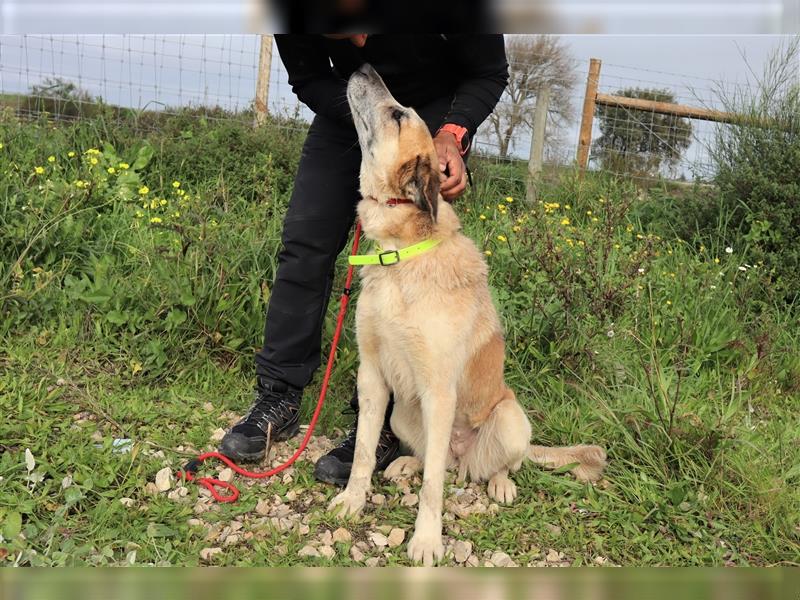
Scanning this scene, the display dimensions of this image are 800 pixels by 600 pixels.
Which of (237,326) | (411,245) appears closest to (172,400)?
(237,326)

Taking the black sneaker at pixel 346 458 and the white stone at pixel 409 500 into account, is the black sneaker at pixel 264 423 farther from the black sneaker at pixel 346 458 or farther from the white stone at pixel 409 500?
the white stone at pixel 409 500

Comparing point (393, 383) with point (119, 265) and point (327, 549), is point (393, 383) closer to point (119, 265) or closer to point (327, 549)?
point (327, 549)

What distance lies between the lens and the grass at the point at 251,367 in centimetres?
254

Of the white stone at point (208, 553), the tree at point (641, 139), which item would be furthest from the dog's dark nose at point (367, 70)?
the tree at point (641, 139)

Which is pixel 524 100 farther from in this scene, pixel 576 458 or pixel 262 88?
pixel 576 458

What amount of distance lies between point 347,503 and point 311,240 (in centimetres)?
123

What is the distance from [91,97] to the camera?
655 cm

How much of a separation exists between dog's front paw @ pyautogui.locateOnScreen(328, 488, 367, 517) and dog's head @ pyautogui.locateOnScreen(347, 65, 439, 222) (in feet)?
4.12

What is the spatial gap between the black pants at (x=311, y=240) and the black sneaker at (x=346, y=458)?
1.33 feet

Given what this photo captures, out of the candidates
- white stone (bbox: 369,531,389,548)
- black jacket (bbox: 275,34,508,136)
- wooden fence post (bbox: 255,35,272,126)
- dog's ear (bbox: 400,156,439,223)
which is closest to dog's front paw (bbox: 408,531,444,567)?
white stone (bbox: 369,531,389,548)

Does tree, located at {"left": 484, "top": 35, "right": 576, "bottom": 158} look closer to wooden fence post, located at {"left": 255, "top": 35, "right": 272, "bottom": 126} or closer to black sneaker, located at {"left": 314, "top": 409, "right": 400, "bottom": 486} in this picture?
wooden fence post, located at {"left": 255, "top": 35, "right": 272, "bottom": 126}

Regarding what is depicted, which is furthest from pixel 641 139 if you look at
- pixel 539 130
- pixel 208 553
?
pixel 208 553

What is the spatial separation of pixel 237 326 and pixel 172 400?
599mm

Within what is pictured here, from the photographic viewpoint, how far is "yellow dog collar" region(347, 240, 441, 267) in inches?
103
